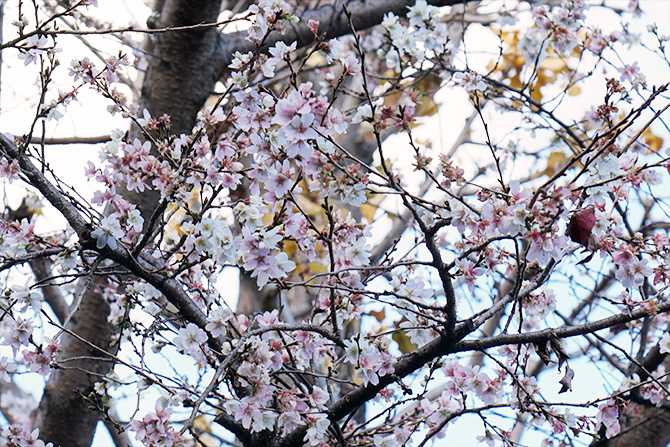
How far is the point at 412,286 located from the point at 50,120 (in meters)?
1.24

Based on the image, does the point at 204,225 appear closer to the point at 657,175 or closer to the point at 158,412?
the point at 158,412

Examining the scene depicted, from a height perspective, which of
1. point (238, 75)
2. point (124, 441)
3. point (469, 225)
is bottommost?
→ point (469, 225)

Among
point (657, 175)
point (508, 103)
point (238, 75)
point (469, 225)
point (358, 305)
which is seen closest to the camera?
point (469, 225)

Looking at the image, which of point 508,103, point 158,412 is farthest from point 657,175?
point 158,412

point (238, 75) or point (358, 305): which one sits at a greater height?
point (238, 75)

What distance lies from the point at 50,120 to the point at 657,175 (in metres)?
2.48

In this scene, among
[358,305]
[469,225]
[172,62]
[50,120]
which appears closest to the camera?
[469,225]

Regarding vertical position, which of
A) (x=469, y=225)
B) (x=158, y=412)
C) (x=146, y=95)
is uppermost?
(x=146, y=95)

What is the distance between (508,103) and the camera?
3.61 metres

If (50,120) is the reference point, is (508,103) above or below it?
above

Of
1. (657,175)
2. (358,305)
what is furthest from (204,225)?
(657,175)

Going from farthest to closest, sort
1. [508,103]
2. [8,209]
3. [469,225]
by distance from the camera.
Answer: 1. [508,103]
2. [8,209]
3. [469,225]

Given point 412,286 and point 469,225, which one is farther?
point 412,286

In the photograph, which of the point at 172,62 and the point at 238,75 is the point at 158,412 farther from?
the point at 172,62
